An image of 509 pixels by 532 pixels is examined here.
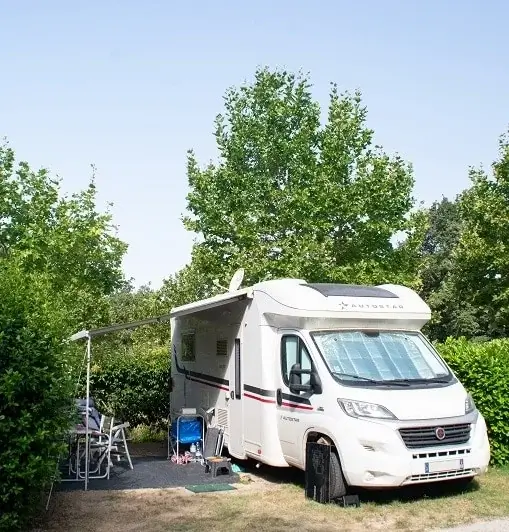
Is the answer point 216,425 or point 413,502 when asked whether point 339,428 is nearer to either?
point 413,502

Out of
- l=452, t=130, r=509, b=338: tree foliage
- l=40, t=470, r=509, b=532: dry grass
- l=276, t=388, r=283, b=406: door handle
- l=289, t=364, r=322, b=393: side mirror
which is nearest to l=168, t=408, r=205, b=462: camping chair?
l=40, t=470, r=509, b=532: dry grass

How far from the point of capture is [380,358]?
886cm

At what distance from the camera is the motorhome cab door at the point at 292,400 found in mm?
8734

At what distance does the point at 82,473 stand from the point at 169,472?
4.06 ft

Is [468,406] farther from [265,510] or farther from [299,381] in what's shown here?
[265,510]

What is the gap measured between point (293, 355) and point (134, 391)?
7210mm

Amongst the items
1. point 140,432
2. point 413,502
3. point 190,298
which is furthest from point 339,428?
point 190,298

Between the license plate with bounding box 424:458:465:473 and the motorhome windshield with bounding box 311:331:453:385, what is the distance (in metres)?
1.01

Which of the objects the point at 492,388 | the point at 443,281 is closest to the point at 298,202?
the point at 492,388

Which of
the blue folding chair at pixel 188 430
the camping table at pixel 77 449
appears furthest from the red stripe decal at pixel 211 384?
the camping table at pixel 77 449

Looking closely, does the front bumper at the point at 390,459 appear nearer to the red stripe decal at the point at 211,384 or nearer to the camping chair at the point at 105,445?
the red stripe decal at the point at 211,384

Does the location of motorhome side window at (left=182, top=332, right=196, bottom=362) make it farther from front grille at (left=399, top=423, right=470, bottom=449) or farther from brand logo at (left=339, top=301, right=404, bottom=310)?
front grille at (left=399, top=423, right=470, bottom=449)

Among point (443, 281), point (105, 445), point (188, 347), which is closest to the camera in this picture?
point (105, 445)

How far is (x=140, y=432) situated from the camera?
15.6m
